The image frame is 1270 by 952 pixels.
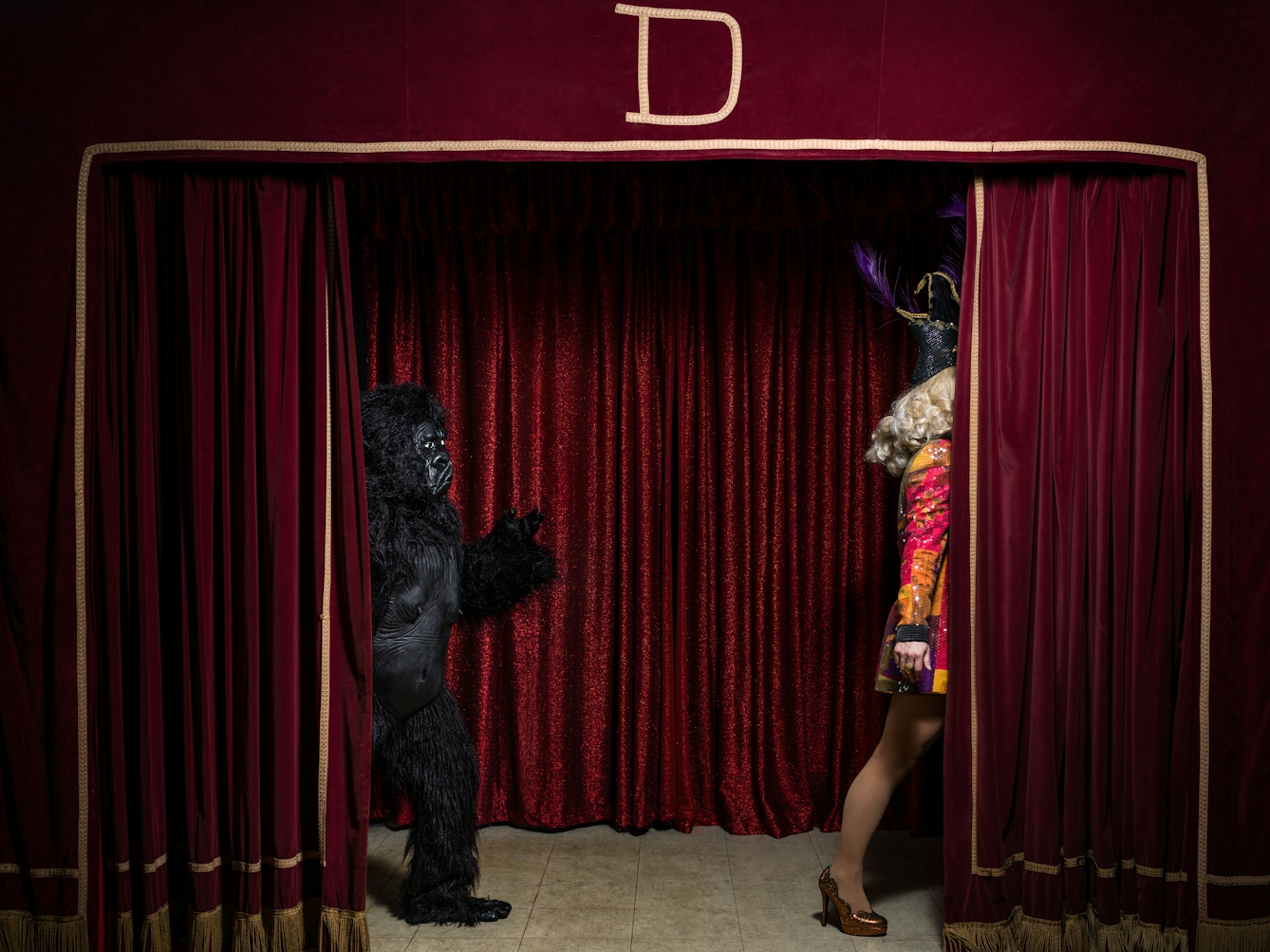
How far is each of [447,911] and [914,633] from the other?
1396mm

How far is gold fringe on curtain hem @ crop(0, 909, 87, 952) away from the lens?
7.30ft

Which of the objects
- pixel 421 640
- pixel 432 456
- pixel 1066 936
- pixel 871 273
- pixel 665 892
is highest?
pixel 871 273

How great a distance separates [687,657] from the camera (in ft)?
11.2

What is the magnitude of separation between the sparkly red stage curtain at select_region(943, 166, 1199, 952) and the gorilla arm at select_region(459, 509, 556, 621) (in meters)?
1.11

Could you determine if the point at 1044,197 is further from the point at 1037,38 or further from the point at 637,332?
the point at 637,332

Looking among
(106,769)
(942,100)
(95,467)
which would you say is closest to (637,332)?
(942,100)

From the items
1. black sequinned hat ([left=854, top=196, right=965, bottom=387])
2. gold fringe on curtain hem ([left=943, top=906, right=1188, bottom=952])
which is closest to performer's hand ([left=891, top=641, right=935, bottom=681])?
gold fringe on curtain hem ([left=943, top=906, right=1188, bottom=952])

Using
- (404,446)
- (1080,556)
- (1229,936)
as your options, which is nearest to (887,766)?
(1080,556)

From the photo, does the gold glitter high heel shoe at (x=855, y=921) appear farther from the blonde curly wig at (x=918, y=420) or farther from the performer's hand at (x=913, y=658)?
the blonde curly wig at (x=918, y=420)

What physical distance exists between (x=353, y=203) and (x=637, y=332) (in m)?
1.01

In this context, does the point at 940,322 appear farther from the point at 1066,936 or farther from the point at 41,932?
the point at 41,932

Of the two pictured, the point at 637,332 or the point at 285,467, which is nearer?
the point at 285,467

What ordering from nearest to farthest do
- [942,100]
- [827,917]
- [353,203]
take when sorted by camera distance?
[942,100] < [827,917] < [353,203]

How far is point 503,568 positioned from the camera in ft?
9.05
